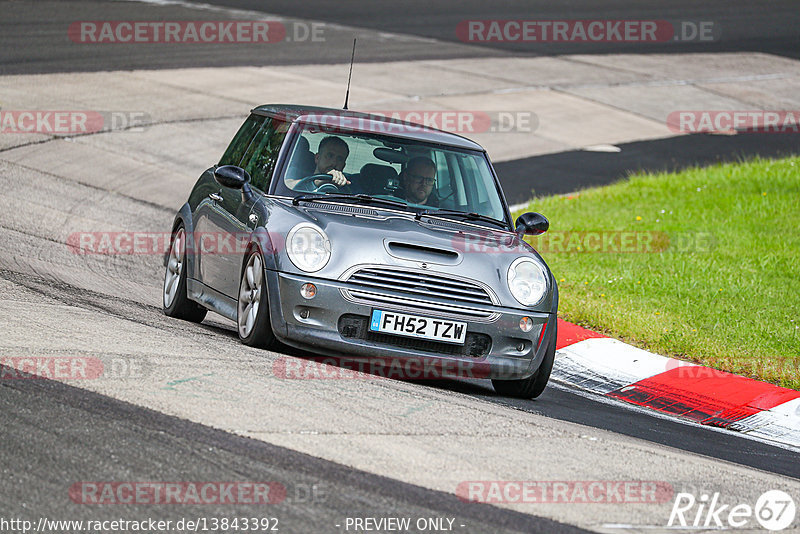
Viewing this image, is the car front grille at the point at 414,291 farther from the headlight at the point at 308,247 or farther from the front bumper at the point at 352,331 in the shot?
the headlight at the point at 308,247

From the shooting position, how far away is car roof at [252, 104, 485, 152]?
802 cm

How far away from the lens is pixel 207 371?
5.98m

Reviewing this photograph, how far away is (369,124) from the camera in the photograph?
8094mm

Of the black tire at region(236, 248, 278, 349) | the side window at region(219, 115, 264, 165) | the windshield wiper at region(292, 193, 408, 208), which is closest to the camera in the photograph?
the black tire at region(236, 248, 278, 349)

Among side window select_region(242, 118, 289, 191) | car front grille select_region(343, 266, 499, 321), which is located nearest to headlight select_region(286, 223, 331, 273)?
car front grille select_region(343, 266, 499, 321)

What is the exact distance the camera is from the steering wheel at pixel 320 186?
7625 millimetres

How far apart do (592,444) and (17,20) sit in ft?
68.5

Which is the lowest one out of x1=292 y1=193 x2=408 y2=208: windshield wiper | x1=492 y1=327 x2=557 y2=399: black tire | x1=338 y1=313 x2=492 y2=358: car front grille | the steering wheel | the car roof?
x1=492 y1=327 x2=557 y2=399: black tire

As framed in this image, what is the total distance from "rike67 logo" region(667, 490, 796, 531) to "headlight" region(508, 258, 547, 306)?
85.7 inches

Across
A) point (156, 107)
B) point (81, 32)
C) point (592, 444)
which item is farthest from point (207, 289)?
point (81, 32)

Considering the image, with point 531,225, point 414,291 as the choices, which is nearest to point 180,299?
point 414,291

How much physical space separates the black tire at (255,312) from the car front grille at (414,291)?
0.54m

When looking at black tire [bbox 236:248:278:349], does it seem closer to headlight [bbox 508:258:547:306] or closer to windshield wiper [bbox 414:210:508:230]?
windshield wiper [bbox 414:210:508:230]

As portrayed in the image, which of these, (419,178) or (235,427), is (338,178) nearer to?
(419,178)
